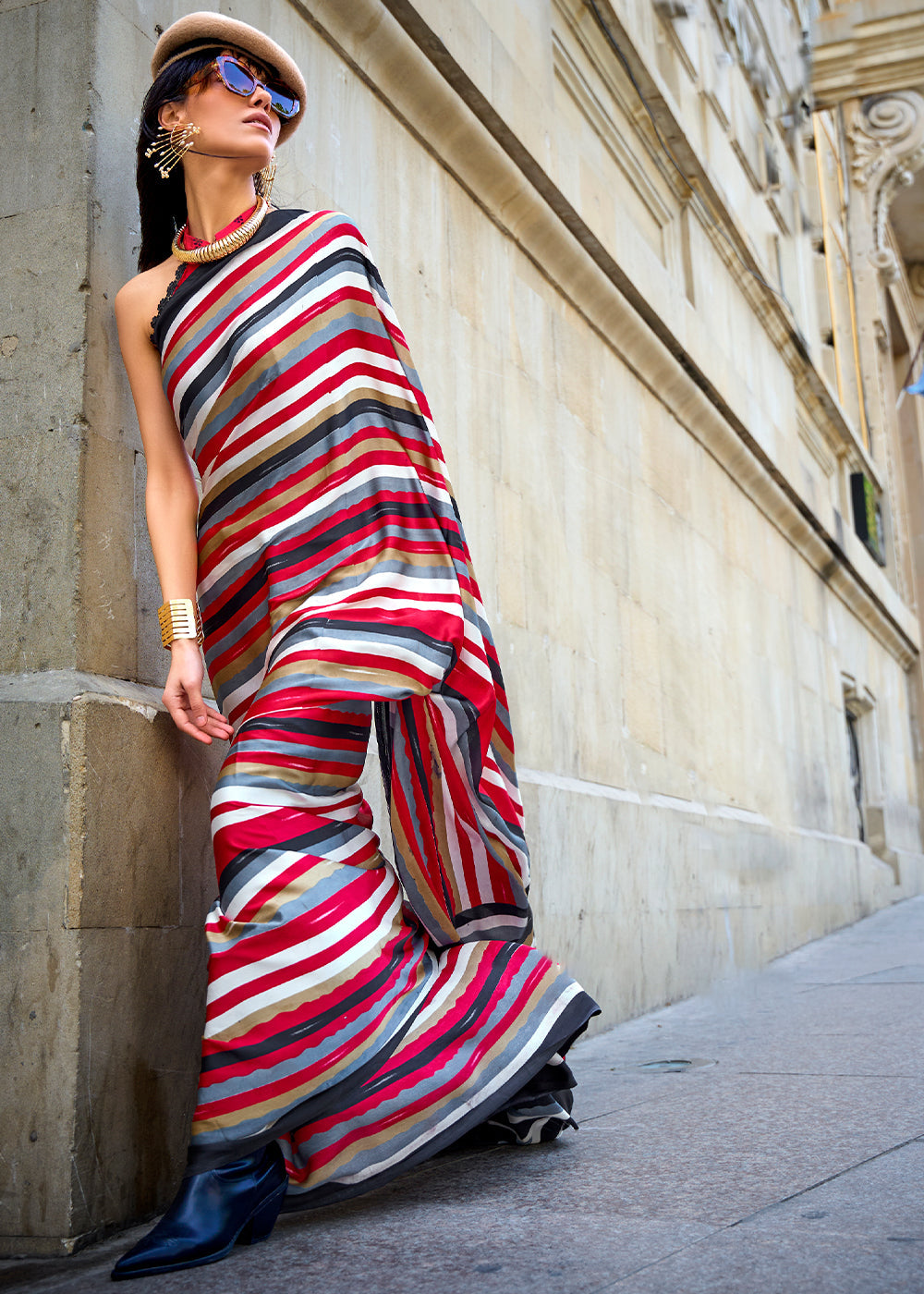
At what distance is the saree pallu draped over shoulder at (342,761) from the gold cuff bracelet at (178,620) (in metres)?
0.09

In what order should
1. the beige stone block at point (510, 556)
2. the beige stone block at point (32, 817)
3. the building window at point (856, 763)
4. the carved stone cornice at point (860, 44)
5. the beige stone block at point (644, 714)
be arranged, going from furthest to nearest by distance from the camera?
1. the carved stone cornice at point (860, 44)
2. the building window at point (856, 763)
3. the beige stone block at point (644, 714)
4. the beige stone block at point (510, 556)
5. the beige stone block at point (32, 817)

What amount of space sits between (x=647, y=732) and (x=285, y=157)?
10.3 feet

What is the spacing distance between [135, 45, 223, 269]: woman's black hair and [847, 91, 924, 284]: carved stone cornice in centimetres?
1521

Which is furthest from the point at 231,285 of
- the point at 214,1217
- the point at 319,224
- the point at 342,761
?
the point at 214,1217

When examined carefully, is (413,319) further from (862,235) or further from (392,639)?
(862,235)

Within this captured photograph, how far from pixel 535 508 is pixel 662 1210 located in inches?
123

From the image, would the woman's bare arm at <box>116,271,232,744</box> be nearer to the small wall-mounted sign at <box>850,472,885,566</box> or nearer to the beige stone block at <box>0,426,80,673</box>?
the beige stone block at <box>0,426,80,673</box>

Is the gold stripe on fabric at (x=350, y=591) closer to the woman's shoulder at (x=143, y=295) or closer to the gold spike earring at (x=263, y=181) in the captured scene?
the woman's shoulder at (x=143, y=295)

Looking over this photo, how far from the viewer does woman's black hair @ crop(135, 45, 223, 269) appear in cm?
244

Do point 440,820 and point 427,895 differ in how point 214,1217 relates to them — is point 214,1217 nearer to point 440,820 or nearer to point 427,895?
point 427,895

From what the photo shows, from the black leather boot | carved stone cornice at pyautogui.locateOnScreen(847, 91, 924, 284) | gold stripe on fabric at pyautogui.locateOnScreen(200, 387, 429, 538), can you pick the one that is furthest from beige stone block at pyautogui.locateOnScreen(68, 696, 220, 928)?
carved stone cornice at pyautogui.locateOnScreen(847, 91, 924, 284)

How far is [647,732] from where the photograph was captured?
5.70 meters

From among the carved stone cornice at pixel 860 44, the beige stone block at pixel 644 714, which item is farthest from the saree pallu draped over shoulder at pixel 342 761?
the carved stone cornice at pixel 860 44

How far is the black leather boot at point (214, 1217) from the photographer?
5.83ft
